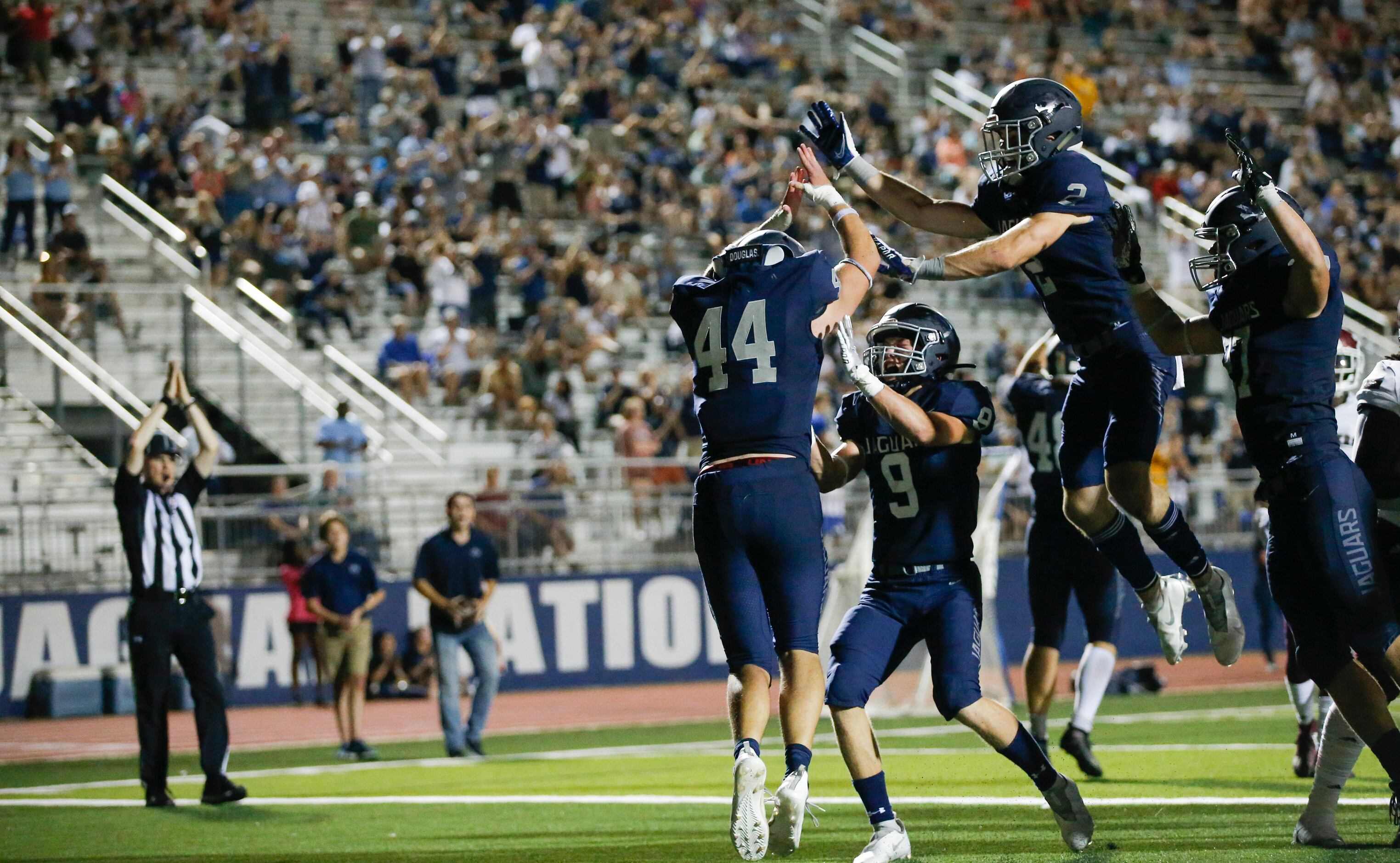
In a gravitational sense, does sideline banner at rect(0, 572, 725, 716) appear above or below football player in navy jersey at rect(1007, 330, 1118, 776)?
below

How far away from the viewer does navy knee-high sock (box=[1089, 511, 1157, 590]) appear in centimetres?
830

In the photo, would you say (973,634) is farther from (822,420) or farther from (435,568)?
(822,420)

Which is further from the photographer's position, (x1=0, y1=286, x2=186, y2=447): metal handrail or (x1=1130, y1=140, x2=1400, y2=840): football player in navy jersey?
(x1=0, y1=286, x2=186, y2=447): metal handrail

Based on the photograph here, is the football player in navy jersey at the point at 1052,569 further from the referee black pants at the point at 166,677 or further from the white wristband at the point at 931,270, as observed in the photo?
the referee black pants at the point at 166,677

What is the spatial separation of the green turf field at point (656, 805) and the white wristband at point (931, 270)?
2.31 metres

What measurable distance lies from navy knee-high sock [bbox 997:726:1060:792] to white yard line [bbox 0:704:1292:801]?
13.7ft

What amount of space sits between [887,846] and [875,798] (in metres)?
0.21

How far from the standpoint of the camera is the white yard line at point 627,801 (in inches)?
343

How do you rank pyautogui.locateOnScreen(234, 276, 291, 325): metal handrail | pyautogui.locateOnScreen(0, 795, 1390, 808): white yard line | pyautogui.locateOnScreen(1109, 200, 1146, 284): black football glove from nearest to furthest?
pyautogui.locateOnScreen(1109, 200, 1146, 284): black football glove, pyautogui.locateOnScreen(0, 795, 1390, 808): white yard line, pyautogui.locateOnScreen(234, 276, 291, 325): metal handrail

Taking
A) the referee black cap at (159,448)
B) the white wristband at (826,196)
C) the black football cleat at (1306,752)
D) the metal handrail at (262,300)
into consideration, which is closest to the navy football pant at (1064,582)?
the black football cleat at (1306,752)

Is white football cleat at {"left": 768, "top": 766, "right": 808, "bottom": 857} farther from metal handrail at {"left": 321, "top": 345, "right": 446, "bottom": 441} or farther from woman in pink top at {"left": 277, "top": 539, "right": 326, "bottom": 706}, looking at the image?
metal handrail at {"left": 321, "top": 345, "right": 446, "bottom": 441}

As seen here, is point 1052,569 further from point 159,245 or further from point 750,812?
point 159,245

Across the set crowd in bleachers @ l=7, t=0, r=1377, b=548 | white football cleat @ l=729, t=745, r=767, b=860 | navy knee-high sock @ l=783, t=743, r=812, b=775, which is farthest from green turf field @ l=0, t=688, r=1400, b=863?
crowd in bleachers @ l=7, t=0, r=1377, b=548

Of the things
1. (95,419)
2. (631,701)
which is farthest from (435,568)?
(95,419)
